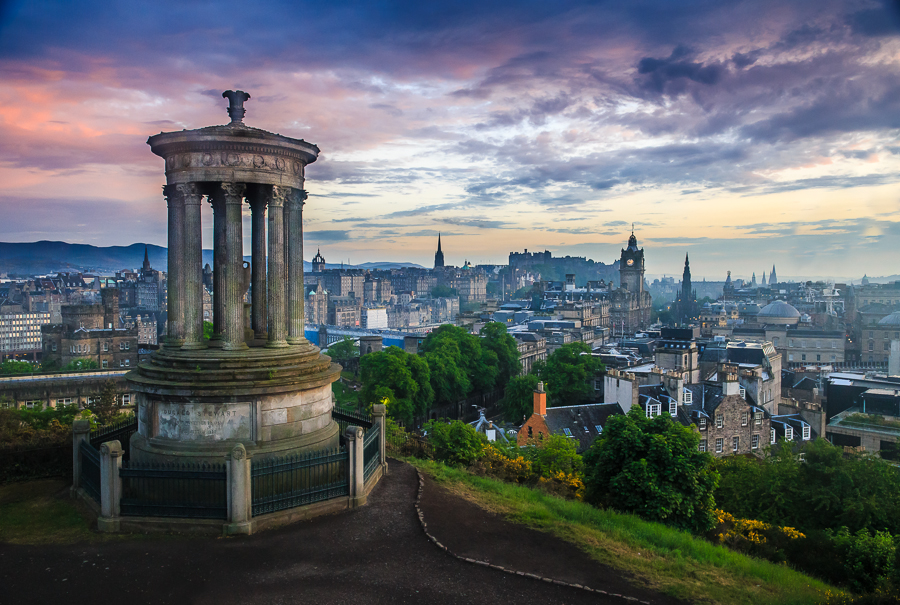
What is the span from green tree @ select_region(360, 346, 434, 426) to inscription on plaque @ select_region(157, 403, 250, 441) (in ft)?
119

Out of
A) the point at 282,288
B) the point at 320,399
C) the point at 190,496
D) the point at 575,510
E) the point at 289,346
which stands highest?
the point at 282,288

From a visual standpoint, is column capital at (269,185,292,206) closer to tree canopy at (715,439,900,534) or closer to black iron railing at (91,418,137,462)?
black iron railing at (91,418,137,462)

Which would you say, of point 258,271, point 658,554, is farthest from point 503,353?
point 658,554

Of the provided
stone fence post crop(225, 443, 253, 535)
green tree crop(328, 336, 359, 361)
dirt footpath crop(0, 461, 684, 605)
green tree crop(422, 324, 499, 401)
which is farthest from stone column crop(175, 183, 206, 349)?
green tree crop(328, 336, 359, 361)

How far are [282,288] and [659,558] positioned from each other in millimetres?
12306

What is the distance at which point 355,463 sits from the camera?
15.7 m

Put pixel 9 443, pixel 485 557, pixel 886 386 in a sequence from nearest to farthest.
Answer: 1. pixel 485 557
2. pixel 9 443
3. pixel 886 386

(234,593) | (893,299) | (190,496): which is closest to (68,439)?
(190,496)

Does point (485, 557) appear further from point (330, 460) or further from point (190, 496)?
point (190, 496)

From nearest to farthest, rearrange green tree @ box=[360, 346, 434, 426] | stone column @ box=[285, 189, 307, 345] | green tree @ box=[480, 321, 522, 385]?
stone column @ box=[285, 189, 307, 345], green tree @ box=[360, 346, 434, 426], green tree @ box=[480, 321, 522, 385]

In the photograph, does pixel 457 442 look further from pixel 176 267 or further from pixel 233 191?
pixel 233 191

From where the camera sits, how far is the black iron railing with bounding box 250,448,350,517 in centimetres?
1436

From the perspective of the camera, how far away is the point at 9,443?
1870 centimetres

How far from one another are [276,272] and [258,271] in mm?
2098
